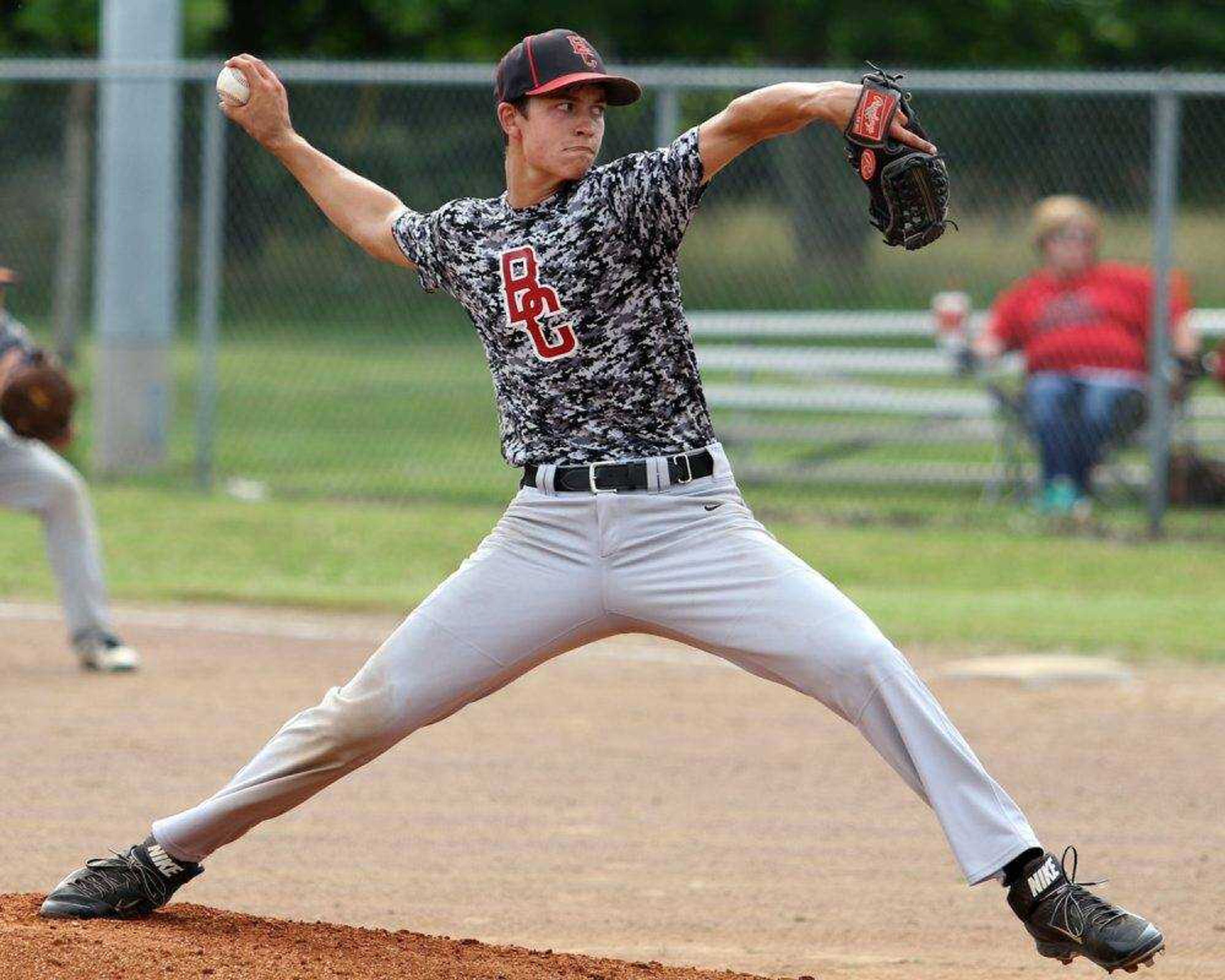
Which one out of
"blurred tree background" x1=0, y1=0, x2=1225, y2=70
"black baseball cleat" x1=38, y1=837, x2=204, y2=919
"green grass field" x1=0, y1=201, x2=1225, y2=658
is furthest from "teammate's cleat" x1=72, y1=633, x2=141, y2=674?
"blurred tree background" x1=0, y1=0, x2=1225, y2=70

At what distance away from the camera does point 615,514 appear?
14.4ft

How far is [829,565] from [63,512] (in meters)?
4.63

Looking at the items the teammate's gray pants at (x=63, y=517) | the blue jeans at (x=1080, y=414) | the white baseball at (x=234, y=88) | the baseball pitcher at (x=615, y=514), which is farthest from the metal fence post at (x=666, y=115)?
the baseball pitcher at (x=615, y=514)

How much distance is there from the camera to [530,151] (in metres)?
4.38

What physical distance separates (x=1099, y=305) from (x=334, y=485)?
5304mm

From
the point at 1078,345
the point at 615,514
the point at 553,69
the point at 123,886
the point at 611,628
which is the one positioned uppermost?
the point at 553,69

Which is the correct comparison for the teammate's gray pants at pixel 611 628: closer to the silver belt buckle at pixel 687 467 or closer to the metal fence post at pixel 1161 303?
the silver belt buckle at pixel 687 467

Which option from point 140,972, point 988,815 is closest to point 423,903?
point 140,972

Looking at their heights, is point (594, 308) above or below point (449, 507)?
above

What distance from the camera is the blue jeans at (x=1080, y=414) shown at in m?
12.5

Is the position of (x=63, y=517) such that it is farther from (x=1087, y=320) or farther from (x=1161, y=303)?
(x=1161, y=303)

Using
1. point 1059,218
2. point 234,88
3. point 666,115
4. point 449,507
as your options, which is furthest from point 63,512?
point 1059,218

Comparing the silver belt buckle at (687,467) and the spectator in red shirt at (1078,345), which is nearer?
the silver belt buckle at (687,467)

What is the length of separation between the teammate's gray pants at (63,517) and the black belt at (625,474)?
4.53 metres
